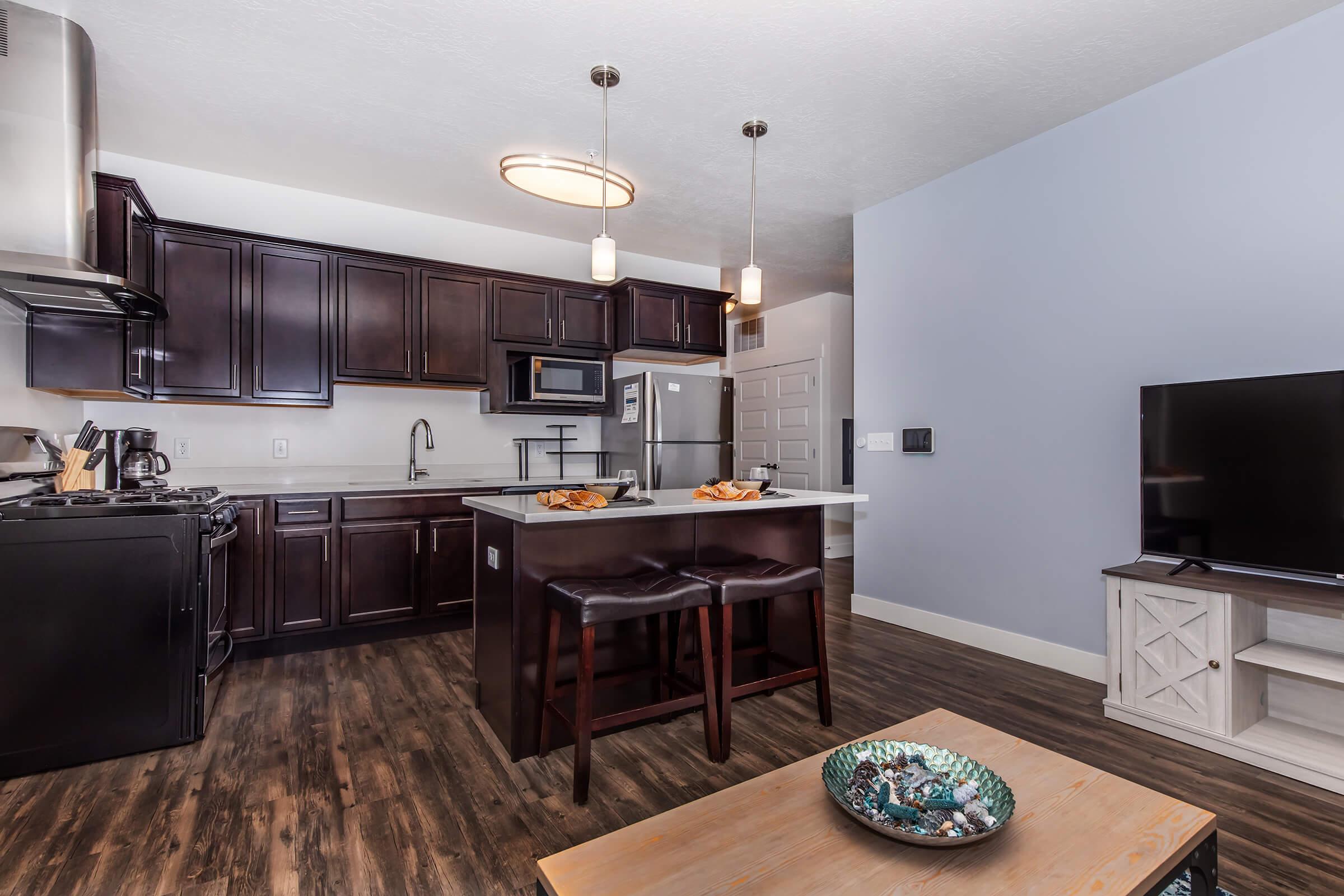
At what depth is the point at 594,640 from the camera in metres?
2.19

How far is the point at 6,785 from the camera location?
2090 millimetres

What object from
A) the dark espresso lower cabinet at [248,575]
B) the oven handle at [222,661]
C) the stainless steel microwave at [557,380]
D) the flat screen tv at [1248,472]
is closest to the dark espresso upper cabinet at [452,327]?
the stainless steel microwave at [557,380]

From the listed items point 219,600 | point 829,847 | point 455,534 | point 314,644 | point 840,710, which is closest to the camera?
point 829,847

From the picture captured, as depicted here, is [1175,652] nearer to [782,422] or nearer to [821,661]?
[821,661]

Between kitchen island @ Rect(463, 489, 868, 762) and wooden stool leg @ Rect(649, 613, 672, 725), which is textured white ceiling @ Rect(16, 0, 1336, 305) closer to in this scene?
kitchen island @ Rect(463, 489, 868, 762)

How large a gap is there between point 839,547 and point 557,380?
149 inches

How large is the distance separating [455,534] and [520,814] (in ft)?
7.20

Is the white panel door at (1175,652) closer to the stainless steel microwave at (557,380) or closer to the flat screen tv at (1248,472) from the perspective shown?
the flat screen tv at (1248,472)

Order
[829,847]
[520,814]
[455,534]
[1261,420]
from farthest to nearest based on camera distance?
[455,534], [1261,420], [520,814], [829,847]

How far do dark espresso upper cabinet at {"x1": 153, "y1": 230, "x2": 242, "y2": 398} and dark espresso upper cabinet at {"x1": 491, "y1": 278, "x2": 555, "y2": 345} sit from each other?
151cm

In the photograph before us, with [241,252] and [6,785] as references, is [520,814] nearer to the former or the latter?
[6,785]

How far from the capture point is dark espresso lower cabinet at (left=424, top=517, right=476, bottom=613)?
3803mm

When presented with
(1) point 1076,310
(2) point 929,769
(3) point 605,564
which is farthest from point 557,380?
(2) point 929,769

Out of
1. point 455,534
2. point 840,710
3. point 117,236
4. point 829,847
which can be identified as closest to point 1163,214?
point 840,710
